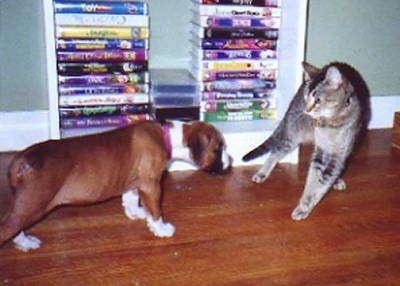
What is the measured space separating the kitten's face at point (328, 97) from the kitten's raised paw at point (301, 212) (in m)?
0.34

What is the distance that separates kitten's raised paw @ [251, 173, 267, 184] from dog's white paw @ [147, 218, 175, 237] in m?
0.57

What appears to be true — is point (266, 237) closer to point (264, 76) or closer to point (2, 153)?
point (264, 76)

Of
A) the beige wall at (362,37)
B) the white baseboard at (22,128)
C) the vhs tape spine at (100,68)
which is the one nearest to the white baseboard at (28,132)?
the white baseboard at (22,128)

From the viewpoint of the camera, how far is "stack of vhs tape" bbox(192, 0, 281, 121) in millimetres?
2285

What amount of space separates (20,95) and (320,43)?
5.29 feet

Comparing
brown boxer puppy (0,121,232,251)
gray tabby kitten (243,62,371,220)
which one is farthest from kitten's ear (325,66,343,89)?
brown boxer puppy (0,121,232,251)

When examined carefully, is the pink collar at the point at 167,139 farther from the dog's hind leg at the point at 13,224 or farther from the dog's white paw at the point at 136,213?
the dog's hind leg at the point at 13,224

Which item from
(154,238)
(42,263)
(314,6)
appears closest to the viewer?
(42,263)

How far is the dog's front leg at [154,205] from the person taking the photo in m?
1.67

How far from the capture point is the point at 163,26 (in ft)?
8.20

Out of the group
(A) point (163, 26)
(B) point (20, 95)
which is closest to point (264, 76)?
(A) point (163, 26)

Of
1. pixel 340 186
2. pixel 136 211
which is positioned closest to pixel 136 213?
pixel 136 211

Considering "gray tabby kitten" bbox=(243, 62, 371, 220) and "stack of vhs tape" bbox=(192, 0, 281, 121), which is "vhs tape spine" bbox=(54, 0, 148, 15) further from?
"gray tabby kitten" bbox=(243, 62, 371, 220)

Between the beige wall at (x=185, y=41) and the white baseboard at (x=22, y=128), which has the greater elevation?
the beige wall at (x=185, y=41)
